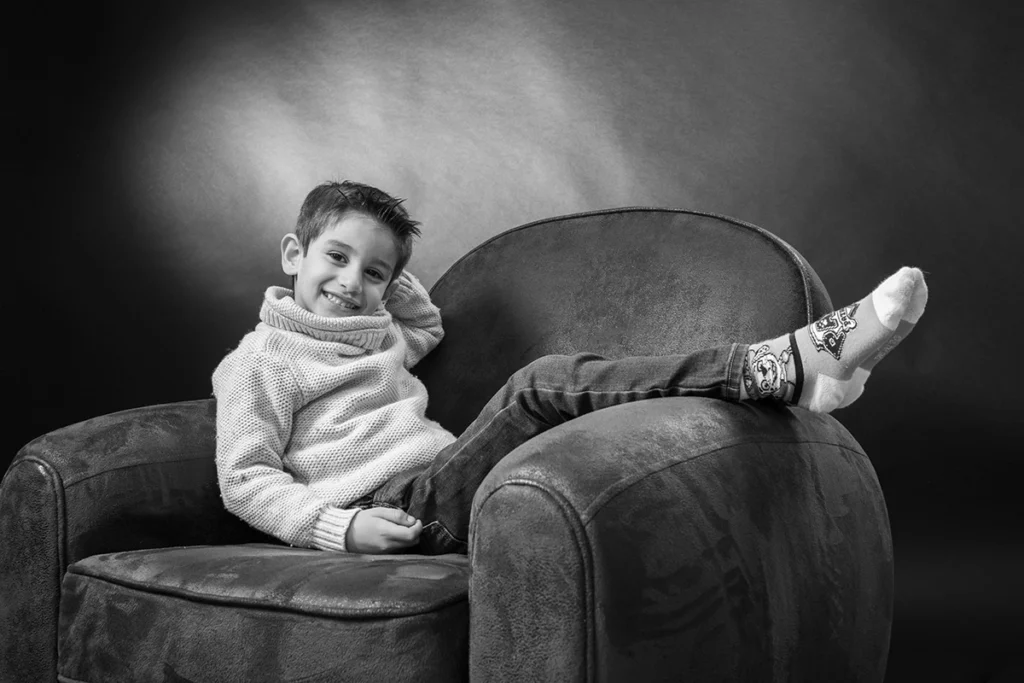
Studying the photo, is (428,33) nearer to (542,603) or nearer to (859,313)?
(859,313)

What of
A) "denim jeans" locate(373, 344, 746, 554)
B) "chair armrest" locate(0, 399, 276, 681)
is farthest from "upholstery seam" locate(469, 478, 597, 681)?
"chair armrest" locate(0, 399, 276, 681)

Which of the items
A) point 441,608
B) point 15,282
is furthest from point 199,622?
point 15,282

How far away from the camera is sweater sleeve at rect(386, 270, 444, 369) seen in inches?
88.4

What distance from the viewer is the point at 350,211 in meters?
2.14

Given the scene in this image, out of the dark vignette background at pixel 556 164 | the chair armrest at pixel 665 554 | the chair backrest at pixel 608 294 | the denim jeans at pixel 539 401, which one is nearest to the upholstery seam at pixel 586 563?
the chair armrest at pixel 665 554

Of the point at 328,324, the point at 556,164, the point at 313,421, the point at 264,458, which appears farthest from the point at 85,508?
the point at 556,164

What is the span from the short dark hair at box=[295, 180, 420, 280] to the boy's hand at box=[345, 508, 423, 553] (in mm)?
592

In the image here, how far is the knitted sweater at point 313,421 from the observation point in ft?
6.12

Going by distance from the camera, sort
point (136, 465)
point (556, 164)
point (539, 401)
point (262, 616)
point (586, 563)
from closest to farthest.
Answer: point (586, 563)
point (262, 616)
point (539, 401)
point (136, 465)
point (556, 164)

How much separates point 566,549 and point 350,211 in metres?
1.06

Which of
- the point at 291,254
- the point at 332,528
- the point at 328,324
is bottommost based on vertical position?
the point at 332,528

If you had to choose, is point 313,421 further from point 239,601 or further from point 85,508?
point 239,601

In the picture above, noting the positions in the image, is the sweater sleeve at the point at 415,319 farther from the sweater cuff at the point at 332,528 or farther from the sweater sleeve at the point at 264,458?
the sweater cuff at the point at 332,528

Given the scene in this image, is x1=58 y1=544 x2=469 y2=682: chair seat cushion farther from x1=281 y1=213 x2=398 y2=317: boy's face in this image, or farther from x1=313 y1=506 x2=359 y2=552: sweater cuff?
x1=281 y1=213 x2=398 y2=317: boy's face
